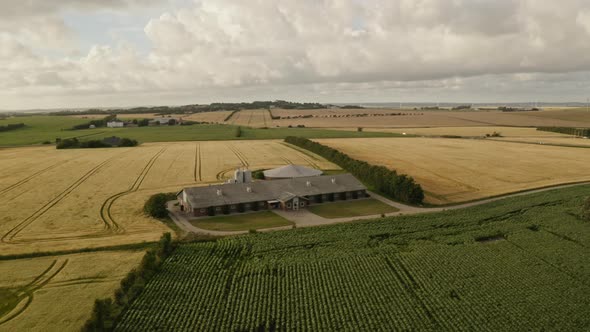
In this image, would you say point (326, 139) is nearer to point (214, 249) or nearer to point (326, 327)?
point (214, 249)

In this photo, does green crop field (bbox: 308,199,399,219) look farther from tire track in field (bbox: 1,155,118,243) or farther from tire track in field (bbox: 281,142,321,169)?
tire track in field (bbox: 1,155,118,243)

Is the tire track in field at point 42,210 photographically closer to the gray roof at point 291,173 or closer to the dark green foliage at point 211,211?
the dark green foliage at point 211,211

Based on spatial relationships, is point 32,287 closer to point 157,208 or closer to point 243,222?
point 157,208

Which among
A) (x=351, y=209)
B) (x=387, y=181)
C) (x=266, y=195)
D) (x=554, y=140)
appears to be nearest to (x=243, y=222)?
(x=266, y=195)

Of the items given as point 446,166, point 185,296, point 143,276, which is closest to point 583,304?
point 185,296

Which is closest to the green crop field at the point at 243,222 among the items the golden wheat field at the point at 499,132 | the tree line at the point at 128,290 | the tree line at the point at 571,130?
the tree line at the point at 128,290

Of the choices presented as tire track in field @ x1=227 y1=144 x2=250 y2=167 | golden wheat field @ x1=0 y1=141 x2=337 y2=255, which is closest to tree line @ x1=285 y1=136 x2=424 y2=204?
golden wheat field @ x1=0 y1=141 x2=337 y2=255
